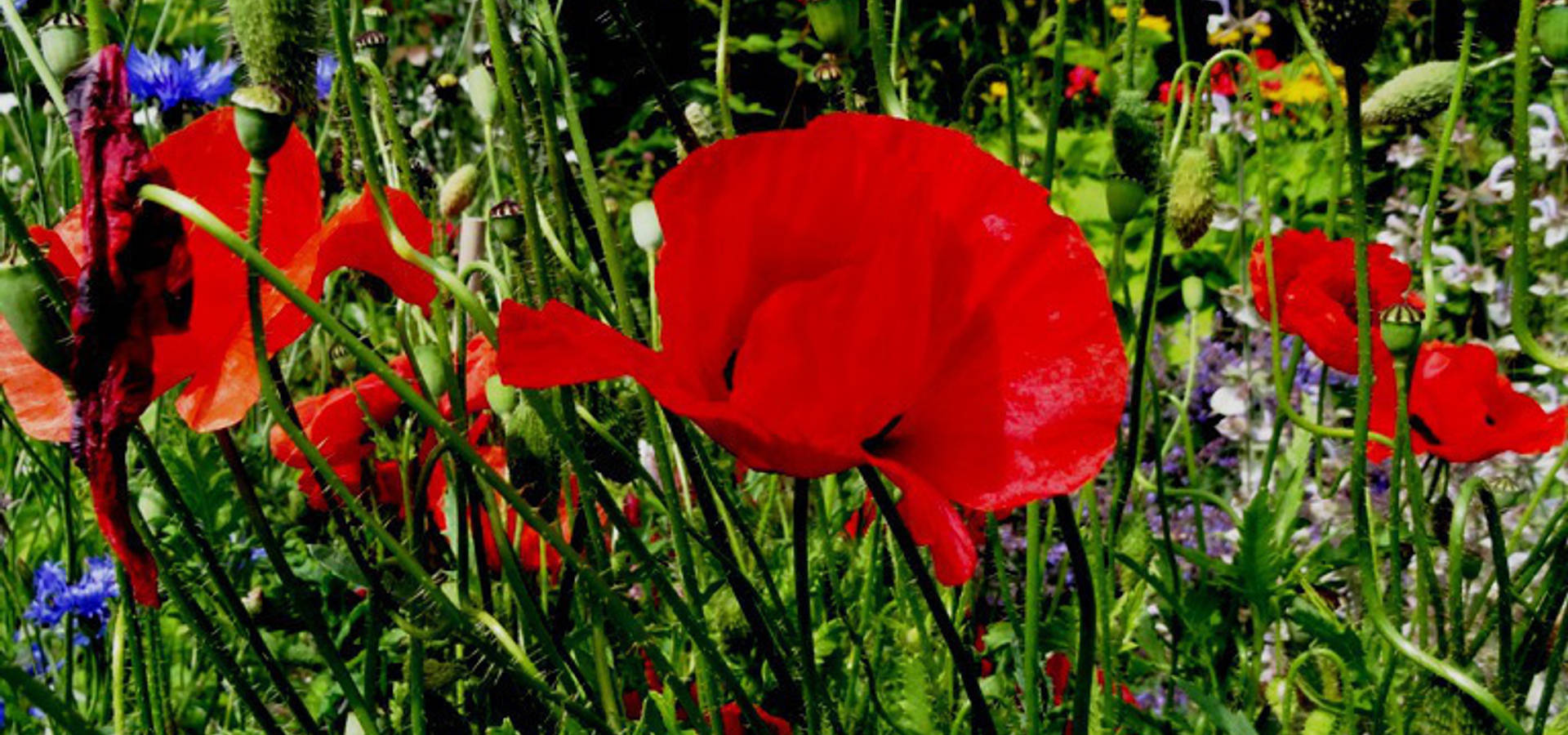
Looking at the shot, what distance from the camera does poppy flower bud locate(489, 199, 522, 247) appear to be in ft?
2.68

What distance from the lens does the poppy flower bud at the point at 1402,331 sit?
688 mm

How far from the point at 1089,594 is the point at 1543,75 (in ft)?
8.43

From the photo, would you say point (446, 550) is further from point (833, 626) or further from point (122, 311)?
point (122, 311)

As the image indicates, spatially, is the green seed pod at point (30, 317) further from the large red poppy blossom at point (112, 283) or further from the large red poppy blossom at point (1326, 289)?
the large red poppy blossom at point (1326, 289)

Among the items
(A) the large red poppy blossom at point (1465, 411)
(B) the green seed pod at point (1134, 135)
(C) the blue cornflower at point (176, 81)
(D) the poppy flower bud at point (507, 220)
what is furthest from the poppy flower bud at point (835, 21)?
(C) the blue cornflower at point (176, 81)

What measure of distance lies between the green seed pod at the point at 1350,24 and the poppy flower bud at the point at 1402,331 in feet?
0.57

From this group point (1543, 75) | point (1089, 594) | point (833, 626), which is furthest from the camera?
point (1543, 75)

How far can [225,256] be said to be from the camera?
0.62 metres

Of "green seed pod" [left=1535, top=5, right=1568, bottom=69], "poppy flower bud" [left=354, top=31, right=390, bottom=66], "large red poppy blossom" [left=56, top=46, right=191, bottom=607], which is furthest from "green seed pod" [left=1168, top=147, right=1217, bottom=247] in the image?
"large red poppy blossom" [left=56, top=46, right=191, bottom=607]

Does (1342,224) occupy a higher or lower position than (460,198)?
lower

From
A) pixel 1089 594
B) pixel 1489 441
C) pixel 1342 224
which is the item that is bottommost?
pixel 1342 224

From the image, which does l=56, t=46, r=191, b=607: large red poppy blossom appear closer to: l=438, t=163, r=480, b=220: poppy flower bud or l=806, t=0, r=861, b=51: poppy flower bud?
l=806, t=0, r=861, b=51: poppy flower bud

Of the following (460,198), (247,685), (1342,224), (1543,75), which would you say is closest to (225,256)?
(247,685)

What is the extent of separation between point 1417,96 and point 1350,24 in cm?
26
